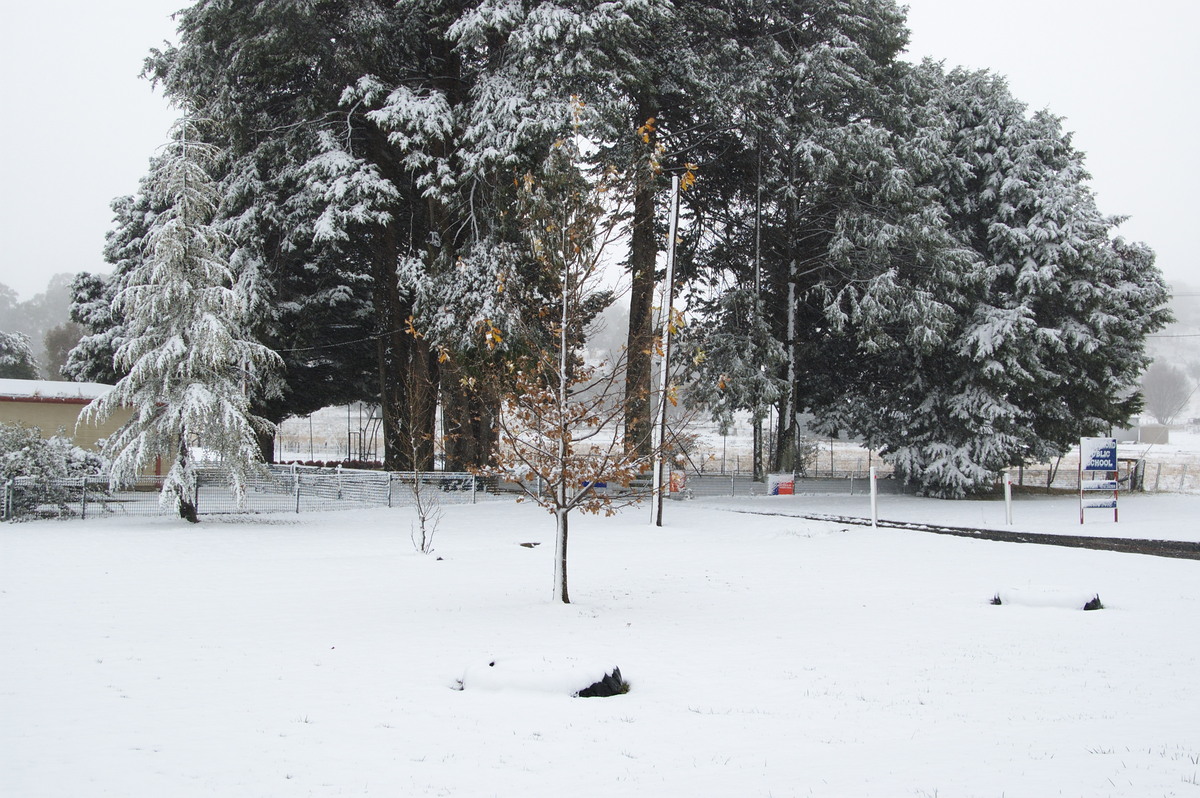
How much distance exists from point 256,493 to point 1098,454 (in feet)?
69.2

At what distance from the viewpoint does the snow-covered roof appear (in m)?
26.4

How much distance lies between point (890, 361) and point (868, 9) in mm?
11015

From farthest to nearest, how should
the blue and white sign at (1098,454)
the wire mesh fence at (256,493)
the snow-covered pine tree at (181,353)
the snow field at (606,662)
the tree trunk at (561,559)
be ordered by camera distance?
the blue and white sign at (1098,454) < the wire mesh fence at (256,493) < the snow-covered pine tree at (181,353) < the tree trunk at (561,559) < the snow field at (606,662)

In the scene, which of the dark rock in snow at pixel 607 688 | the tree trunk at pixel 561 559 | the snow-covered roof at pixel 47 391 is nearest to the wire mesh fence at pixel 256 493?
the snow-covered roof at pixel 47 391

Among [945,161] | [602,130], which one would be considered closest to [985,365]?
[945,161]

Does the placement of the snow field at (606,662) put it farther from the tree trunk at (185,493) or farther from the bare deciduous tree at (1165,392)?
the bare deciduous tree at (1165,392)

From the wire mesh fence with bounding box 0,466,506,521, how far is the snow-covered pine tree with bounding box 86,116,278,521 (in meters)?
0.93

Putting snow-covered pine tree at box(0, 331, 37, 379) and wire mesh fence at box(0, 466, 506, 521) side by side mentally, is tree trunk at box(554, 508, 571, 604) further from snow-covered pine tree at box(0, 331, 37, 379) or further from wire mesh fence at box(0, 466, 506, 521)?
snow-covered pine tree at box(0, 331, 37, 379)

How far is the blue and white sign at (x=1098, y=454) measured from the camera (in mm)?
21594

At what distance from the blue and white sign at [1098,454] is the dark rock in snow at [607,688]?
17.7m

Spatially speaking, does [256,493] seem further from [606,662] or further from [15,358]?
[15,358]

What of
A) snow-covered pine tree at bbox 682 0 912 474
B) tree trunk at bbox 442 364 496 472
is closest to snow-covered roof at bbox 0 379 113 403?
tree trunk at bbox 442 364 496 472

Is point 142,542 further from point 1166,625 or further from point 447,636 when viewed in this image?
point 1166,625

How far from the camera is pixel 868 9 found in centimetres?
2864
